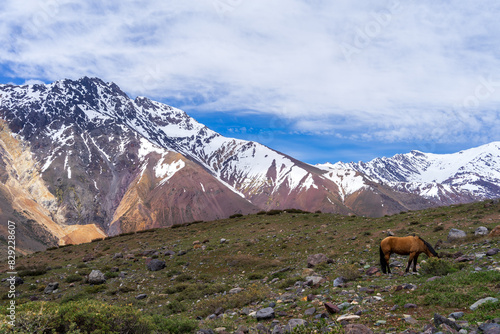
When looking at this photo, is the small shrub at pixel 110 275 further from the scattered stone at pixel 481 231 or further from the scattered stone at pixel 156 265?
the scattered stone at pixel 481 231

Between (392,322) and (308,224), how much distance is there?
104ft

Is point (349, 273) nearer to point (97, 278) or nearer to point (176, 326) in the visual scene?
point (176, 326)

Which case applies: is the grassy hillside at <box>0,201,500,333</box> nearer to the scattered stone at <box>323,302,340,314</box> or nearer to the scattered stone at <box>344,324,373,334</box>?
the scattered stone at <box>323,302,340,314</box>

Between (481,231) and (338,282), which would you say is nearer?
(338,282)

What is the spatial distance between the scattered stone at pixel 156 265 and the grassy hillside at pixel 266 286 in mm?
475

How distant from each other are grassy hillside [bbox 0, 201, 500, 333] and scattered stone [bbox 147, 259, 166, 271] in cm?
48

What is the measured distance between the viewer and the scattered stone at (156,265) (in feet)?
83.2

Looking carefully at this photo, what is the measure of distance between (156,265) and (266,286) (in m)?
12.3

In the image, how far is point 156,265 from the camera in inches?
1005

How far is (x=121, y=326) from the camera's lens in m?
9.21

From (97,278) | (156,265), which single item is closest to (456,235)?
(156,265)

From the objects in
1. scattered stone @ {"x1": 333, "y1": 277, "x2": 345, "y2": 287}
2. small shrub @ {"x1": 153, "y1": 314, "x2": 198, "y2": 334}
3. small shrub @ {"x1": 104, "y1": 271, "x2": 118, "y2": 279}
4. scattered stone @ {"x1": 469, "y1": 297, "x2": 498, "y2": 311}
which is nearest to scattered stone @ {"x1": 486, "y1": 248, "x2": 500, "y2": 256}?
scattered stone @ {"x1": 469, "y1": 297, "x2": 498, "y2": 311}

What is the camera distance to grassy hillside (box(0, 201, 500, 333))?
9.46 meters

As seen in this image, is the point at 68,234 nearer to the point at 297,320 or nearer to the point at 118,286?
the point at 118,286
